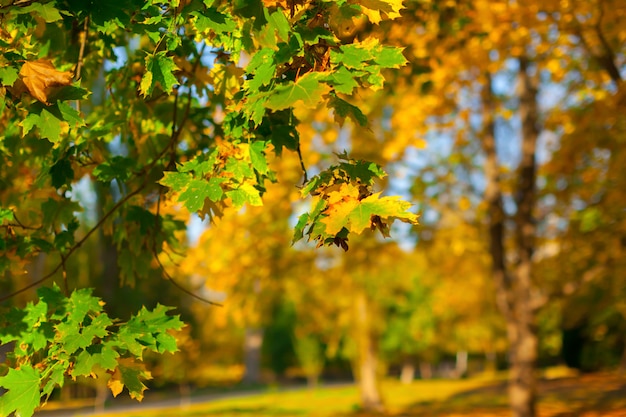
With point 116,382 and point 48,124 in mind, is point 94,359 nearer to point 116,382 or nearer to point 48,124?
→ point 116,382

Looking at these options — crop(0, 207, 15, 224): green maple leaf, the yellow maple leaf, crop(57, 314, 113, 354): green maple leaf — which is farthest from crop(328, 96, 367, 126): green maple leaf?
crop(0, 207, 15, 224): green maple leaf

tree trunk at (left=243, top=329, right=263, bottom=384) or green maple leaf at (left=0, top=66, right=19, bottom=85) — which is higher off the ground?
green maple leaf at (left=0, top=66, right=19, bottom=85)

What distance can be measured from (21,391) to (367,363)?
53.3ft

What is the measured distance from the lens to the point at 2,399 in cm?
245

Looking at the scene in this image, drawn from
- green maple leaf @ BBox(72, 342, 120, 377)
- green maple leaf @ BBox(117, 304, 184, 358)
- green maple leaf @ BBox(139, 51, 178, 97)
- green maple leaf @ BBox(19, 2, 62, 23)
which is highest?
green maple leaf @ BBox(19, 2, 62, 23)

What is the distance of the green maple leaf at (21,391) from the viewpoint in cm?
242

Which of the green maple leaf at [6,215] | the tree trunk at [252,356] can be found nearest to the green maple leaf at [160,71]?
the green maple leaf at [6,215]

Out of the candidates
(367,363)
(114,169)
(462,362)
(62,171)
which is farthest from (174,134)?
(462,362)

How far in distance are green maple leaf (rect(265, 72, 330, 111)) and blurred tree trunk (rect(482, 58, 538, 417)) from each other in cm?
844

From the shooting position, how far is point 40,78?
2.40m

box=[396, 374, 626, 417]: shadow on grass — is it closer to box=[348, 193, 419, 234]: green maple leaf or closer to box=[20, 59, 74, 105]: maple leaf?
box=[348, 193, 419, 234]: green maple leaf

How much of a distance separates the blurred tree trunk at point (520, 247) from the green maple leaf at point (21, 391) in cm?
827

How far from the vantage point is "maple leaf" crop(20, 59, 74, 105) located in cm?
238

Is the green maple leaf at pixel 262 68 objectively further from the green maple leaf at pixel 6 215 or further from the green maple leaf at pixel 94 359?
the green maple leaf at pixel 6 215
